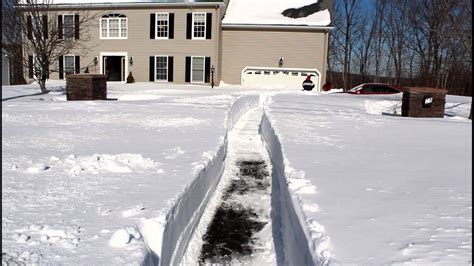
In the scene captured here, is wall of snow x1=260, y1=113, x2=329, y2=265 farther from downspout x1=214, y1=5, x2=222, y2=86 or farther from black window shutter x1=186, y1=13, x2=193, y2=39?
black window shutter x1=186, y1=13, x2=193, y2=39

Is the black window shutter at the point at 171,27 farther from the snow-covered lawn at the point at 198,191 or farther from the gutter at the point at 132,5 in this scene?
the snow-covered lawn at the point at 198,191

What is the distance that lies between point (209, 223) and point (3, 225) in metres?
2.45

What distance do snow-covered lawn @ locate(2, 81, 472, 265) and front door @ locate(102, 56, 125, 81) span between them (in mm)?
19593

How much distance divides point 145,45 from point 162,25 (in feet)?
5.52

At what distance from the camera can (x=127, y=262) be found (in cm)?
303

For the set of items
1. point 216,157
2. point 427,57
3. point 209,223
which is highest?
point 427,57

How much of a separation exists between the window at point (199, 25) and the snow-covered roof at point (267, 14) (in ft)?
4.48

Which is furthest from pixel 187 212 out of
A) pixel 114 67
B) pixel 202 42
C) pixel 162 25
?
pixel 114 67

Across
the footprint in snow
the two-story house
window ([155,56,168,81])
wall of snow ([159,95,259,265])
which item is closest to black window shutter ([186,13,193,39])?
the two-story house

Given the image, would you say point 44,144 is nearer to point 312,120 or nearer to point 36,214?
point 36,214

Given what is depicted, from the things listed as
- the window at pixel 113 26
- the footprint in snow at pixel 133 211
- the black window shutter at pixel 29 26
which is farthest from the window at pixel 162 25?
the footprint in snow at pixel 133 211

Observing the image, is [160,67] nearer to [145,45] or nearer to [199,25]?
[145,45]

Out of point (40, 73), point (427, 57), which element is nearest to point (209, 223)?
point (40, 73)

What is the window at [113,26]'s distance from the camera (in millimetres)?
28516
